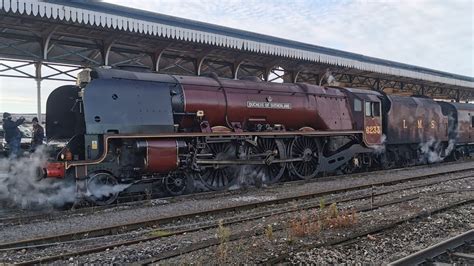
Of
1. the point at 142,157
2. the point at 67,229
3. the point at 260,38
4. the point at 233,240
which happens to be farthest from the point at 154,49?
the point at 233,240

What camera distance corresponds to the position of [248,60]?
17.0m

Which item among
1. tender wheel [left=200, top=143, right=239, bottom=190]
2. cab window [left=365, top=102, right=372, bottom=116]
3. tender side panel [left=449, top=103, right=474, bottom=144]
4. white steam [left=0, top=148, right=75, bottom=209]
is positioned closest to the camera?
white steam [left=0, top=148, right=75, bottom=209]

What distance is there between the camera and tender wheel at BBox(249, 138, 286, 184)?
1316 cm

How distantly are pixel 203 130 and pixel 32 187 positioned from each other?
4.43 m

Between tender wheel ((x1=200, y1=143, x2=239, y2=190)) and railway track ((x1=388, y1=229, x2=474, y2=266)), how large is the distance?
6980 millimetres

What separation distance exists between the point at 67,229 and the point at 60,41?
25.4ft

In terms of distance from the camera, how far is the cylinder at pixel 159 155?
33.6ft

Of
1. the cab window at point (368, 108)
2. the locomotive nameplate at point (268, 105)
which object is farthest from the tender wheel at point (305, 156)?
the cab window at point (368, 108)

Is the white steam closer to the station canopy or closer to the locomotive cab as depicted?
the station canopy

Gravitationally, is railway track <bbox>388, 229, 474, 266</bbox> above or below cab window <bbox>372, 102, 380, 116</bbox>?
below

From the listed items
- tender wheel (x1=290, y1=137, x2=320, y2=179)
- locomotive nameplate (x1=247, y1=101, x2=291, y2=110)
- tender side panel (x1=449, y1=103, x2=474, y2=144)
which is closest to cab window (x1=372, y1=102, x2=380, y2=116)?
tender wheel (x1=290, y1=137, x2=320, y2=179)

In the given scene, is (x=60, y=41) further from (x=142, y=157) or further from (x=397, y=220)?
(x=397, y=220)

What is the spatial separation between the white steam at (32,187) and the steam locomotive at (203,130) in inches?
13.9

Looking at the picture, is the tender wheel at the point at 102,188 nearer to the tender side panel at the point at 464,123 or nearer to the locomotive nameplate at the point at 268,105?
the locomotive nameplate at the point at 268,105
